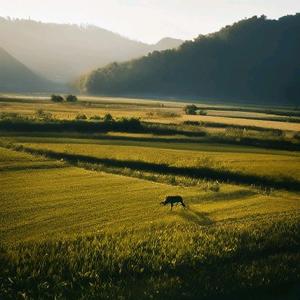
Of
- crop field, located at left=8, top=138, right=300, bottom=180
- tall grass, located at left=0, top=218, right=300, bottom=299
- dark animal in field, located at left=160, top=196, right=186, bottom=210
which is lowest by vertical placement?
crop field, located at left=8, top=138, right=300, bottom=180

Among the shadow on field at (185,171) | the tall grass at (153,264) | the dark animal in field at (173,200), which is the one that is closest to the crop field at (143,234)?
the tall grass at (153,264)

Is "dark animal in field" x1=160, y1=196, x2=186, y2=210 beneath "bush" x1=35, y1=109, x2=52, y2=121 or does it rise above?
above

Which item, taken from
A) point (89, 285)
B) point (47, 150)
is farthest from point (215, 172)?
point (89, 285)

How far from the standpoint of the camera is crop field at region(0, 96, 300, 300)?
21.4 m

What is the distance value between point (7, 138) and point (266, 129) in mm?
39815

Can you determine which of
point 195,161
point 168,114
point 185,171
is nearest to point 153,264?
point 185,171

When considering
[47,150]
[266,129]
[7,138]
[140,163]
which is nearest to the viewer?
[140,163]

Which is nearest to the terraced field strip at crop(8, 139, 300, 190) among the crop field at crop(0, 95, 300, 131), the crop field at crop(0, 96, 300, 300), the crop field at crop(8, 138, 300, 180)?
the crop field at crop(8, 138, 300, 180)

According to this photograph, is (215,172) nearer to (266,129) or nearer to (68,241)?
(68,241)

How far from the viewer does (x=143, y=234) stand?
26.3 m

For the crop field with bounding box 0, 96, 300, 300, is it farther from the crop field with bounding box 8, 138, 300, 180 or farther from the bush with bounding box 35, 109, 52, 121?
the bush with bounding box 35, 109, 52, 121

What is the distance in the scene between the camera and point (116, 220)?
94.2ft

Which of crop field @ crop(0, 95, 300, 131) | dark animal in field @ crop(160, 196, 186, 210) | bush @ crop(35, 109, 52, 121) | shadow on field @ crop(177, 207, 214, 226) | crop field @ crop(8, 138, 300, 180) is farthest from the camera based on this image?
crop field @ crop(0, 95, 300, 131)

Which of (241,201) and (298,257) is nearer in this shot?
(298,257)
